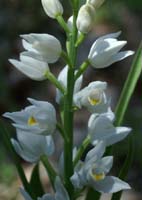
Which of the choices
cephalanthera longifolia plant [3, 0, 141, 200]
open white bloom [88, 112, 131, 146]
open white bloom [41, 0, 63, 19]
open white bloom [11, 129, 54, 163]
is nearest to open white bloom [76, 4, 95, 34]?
cephalanthera longifolia plant [3, 0, 141, 200]

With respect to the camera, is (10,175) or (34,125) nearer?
(34,125)

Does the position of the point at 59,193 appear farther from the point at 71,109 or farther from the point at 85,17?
the point at 85,17

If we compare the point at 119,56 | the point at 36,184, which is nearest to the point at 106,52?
the point at 119,56

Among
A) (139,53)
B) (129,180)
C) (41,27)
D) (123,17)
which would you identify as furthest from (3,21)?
(139,53)

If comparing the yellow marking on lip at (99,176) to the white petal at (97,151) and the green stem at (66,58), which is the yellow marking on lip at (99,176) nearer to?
the white petal at (97,151)

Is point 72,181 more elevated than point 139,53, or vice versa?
point 139,53

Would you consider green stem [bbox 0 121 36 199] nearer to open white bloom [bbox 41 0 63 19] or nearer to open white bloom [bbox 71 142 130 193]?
open white bloom [bbox 71 142 130 193]

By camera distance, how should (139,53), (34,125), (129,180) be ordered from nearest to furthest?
(34,125)
(139,53)
(129,180)

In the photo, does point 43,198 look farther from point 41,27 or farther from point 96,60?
point 41,27
